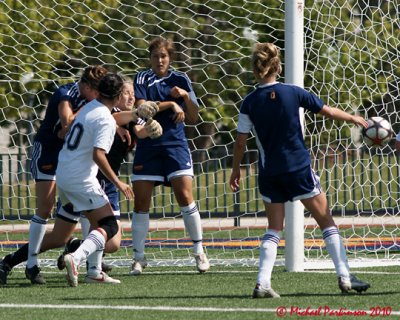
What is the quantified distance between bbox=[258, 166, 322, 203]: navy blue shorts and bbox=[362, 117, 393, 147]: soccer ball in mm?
945

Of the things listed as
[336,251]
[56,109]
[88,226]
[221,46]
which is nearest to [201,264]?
[88,226]

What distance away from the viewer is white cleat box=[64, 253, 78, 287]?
26.5ft

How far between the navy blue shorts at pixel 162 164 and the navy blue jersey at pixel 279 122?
203 cm

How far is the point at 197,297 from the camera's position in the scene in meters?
7.70

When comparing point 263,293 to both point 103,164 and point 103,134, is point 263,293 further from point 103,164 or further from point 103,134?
point 103,134

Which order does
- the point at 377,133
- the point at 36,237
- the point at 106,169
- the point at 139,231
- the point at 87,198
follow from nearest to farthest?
1. the point at 106,169
2. the point at 87,198
3. the point at 377,133
4. the point at 36,237
5. the point at 139,231

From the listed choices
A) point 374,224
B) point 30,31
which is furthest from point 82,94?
point 374,224

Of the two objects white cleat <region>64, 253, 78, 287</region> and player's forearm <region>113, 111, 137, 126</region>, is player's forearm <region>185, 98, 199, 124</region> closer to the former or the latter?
player's forearm <region>113, 111, 137, 126</region>

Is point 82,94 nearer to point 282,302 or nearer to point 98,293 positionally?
point 98,293

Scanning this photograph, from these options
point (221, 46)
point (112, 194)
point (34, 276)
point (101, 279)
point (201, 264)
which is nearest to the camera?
point (101, 279)

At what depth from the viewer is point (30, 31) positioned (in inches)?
543

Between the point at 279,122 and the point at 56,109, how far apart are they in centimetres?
223

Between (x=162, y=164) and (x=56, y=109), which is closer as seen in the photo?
(x=56, y=109)

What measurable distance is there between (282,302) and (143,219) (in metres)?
2.86
